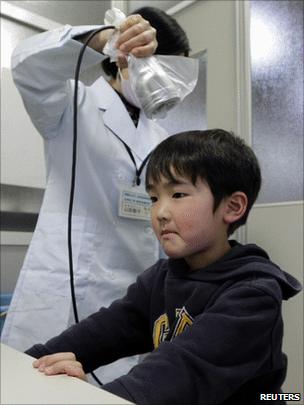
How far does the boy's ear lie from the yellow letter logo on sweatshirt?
0.68 ft

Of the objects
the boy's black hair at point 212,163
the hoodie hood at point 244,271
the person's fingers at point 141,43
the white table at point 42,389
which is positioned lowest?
the white table at point 42,389

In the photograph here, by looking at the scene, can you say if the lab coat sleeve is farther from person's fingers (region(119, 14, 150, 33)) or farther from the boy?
the boy

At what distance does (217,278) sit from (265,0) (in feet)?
4.24

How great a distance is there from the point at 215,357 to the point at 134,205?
653 millimetres

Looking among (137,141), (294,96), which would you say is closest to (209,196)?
(137,141)

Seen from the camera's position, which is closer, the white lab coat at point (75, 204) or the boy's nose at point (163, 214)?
the boy's nose at point (163, 214)

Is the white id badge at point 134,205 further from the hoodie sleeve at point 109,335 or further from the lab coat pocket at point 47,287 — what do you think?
the hoodie sleeve at point 109,335

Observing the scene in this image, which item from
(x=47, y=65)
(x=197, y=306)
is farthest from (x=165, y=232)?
(x=47, y=65)

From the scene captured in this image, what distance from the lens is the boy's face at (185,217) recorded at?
0.71 meters

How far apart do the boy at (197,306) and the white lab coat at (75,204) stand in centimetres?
28

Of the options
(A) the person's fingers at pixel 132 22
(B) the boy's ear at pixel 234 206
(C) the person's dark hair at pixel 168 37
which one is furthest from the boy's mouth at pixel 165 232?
(C) the person's dark hair at pixel 168 37

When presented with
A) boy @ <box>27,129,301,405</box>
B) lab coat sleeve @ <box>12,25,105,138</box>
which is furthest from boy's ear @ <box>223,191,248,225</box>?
lab coat sleeve @ <box>12,25,105,138</box>

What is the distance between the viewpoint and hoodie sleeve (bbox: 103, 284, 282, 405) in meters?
0.47

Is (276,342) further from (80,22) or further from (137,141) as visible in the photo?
(80,22)
